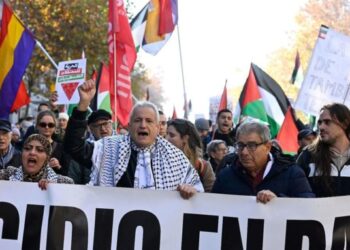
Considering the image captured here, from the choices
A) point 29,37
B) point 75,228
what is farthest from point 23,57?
point 75,228

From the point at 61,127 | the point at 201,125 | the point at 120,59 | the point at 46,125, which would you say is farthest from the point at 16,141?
the point at 201,125

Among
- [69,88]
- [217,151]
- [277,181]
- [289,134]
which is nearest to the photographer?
[277,181]

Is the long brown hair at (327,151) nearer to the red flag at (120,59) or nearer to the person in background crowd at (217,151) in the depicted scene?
the person in background crowd at (217,151)

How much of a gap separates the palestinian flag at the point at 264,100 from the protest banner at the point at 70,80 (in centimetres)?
220

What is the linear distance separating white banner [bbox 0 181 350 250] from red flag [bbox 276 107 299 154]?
4993 millimetres

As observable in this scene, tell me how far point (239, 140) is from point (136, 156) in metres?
0.64

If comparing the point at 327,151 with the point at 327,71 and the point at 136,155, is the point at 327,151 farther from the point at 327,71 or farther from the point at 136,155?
the point at 327,71

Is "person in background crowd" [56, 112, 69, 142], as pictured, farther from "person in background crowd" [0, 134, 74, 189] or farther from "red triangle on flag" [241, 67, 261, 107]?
"red triangle on flag" [241, 67, 261, 107]

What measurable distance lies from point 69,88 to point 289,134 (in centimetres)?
288

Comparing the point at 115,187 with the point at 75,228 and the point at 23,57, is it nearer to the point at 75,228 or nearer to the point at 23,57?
the point at 75,228

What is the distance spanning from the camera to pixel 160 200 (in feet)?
16.5

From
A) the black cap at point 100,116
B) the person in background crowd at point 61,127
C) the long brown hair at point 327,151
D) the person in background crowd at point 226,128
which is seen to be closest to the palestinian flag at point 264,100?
the person in background crowd at point 226,128

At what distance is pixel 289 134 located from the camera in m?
10.0

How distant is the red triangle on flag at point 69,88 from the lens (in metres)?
10.6
